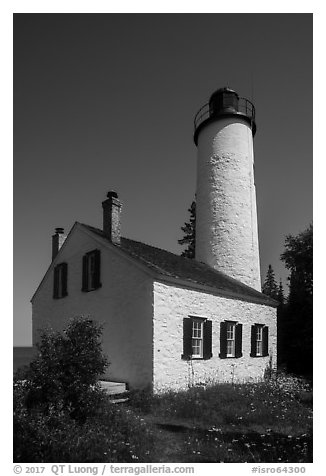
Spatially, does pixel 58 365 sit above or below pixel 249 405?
above

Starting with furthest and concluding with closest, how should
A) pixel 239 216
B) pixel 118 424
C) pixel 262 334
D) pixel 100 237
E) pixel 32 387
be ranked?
pixel 239 216
pixel 262 334
pixel 100 237
pixel 118 424
pixel 32 387

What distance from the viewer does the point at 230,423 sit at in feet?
32.1

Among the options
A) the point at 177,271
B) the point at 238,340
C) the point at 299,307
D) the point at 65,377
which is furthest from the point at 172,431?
the point at 299,307

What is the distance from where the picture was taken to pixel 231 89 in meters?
22.0

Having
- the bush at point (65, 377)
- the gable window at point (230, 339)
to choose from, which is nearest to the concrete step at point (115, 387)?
the bush at point (65, 377)

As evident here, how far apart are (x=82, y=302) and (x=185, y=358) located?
4.76 meters

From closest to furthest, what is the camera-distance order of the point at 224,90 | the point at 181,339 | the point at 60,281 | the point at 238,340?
the point at 181,339, the point at 238,340, the point at 60,281, the point at 224,90

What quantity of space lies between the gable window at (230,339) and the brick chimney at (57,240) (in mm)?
8311

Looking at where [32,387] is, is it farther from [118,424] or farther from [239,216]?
[239,216]

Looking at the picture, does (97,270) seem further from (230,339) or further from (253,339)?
(253,339)

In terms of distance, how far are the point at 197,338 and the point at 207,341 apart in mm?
517
